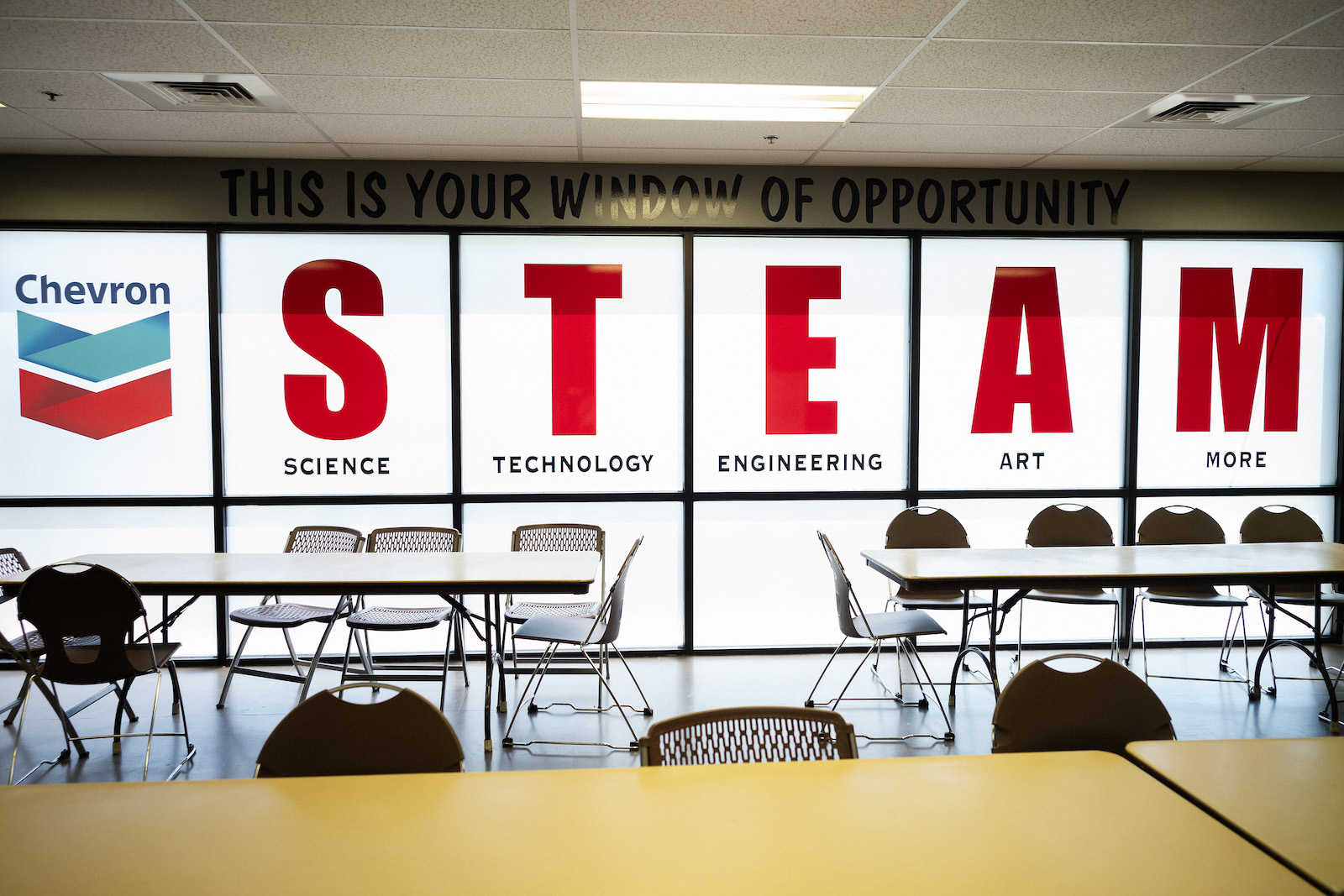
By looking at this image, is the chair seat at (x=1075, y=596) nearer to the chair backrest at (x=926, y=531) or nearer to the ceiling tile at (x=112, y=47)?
the chair backrest at (x=926, y=531)

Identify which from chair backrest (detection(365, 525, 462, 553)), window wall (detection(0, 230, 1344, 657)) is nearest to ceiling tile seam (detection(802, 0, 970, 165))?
window wall (detection(0, 230, 1344, 657))

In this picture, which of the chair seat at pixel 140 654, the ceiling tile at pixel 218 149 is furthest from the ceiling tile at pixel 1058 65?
the chair seat at pixel 140 654

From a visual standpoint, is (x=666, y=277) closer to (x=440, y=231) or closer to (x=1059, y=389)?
(x=440, y=231)

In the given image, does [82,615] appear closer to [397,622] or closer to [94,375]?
[397,622]

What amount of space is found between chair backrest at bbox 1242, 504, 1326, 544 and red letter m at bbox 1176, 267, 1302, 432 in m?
0.69

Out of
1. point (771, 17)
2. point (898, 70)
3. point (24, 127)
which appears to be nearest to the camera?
point (771, 17)

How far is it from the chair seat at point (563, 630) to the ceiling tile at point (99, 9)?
2737 mm

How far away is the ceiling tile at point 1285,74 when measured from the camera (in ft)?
10.7

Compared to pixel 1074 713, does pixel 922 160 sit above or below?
above

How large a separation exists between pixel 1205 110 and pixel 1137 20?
1328 mm

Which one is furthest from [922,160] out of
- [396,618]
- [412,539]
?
[396,618]

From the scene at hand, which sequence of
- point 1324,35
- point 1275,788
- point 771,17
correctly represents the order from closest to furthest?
point 1275,788 < point 771,17 < point 1324,35

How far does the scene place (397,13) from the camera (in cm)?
288

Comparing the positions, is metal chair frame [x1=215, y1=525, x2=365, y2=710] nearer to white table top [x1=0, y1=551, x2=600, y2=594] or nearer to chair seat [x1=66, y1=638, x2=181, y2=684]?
white table top [x1=0, y1=551, x2=600, y2=594]
